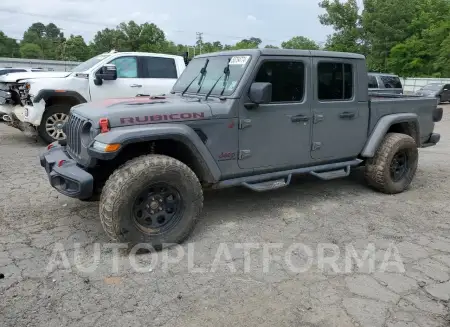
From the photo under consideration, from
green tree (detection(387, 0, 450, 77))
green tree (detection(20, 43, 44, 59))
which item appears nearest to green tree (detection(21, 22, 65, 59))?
green tree (detection(20, 43, 44, 59))

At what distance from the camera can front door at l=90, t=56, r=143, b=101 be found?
8.46 metres

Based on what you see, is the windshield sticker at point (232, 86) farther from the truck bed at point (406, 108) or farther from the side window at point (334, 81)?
the truck bed at point (406, 108)

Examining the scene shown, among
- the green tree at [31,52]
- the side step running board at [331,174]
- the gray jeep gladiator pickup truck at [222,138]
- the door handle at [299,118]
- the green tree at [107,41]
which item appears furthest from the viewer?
the green tree at [31,52]

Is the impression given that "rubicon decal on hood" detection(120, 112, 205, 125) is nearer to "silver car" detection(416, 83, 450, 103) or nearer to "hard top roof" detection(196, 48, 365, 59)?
"hard top roof" detection(196, 48, 365, 59)

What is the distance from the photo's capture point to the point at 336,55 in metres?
5.01

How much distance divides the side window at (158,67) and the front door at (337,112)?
5.02 m

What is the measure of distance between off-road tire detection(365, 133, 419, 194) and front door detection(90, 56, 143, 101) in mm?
5224

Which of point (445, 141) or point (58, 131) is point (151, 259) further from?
point (445, 141)

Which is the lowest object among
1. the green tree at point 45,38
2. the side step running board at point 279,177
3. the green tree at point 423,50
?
the side step running board at point 279,177

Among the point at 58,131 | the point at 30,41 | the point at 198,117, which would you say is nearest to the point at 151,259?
the point at 198,117

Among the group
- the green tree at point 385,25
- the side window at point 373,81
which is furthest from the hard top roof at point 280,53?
the green tree at point 385,25

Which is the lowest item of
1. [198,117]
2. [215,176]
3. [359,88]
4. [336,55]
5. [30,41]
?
[215,176]

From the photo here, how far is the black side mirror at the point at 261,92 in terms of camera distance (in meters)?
4.03

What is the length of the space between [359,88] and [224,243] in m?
2.70
